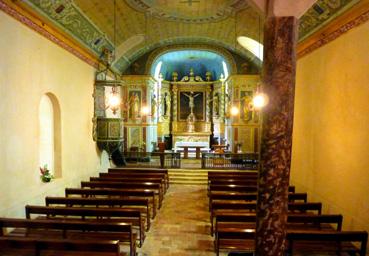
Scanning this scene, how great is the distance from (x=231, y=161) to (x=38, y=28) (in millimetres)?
8654

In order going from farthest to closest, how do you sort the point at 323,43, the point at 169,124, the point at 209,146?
the point at 169,124 < the point at 209,146 < the point at 323,43

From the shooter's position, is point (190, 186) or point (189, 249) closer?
point (189, 249)

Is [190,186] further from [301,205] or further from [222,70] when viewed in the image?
[222,70]

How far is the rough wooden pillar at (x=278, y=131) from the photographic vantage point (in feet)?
8.77

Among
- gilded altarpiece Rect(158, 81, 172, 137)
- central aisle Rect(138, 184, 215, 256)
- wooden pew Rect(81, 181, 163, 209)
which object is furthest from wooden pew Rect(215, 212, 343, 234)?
gilded altarpiece Rect(158, 81, 172, 137)

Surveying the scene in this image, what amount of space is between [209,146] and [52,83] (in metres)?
10.6

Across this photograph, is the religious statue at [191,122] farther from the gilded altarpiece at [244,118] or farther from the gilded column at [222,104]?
the gilded altarpiece at [244,118]

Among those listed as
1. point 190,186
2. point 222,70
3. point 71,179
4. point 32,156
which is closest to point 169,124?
point 222,70

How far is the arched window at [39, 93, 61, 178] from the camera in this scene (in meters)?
7.12

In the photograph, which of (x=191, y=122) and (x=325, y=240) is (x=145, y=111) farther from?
(x=325, y=240)

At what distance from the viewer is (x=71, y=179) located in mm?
7719

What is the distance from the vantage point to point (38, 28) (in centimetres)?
605

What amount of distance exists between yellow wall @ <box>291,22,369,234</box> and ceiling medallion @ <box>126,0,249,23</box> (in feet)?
9.54

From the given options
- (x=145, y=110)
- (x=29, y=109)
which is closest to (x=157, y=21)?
(x=145, y=110)
